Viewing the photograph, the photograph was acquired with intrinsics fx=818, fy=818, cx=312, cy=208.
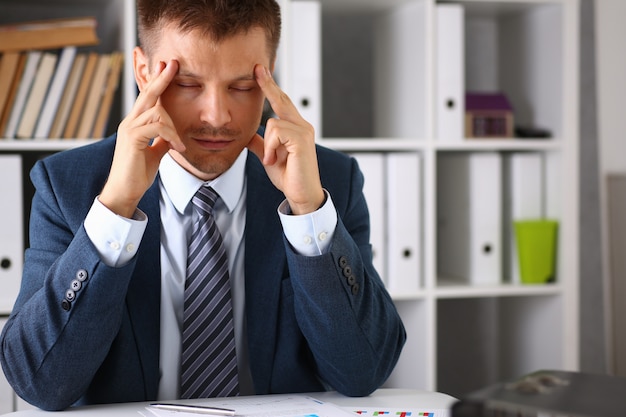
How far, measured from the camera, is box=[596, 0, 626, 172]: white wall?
299 centimetres

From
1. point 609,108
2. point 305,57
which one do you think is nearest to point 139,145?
point 305,57

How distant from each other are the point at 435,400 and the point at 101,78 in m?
1.37

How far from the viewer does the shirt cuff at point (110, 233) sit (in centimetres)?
120

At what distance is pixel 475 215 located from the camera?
97.2 inches

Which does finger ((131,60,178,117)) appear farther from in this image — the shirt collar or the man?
the shirt collar

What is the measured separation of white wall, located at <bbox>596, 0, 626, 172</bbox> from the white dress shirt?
1.93 m

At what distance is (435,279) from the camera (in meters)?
2.43

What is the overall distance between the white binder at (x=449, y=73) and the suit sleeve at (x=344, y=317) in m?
1.14

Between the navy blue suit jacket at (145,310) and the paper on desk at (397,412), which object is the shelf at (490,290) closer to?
the navy blue suit jacket at (145,310)

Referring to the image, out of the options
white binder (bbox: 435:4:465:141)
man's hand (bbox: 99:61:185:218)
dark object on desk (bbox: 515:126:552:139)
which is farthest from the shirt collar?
dark object on desk (bbox: 515:126:552:139)

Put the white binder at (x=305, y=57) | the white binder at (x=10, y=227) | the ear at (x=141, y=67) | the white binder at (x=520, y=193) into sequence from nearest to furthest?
the ear at (x=141, y=67) < the white binder at (x=10, y=227) < the white binder at (x=305, y=57) < the white binder at (x=520, y=193)

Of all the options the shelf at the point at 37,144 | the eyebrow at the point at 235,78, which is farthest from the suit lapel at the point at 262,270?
the shelf at the point at 37,144

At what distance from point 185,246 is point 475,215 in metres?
1.28

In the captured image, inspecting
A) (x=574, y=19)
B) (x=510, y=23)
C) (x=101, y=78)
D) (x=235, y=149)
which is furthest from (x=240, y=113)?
(x=510, y=23)
